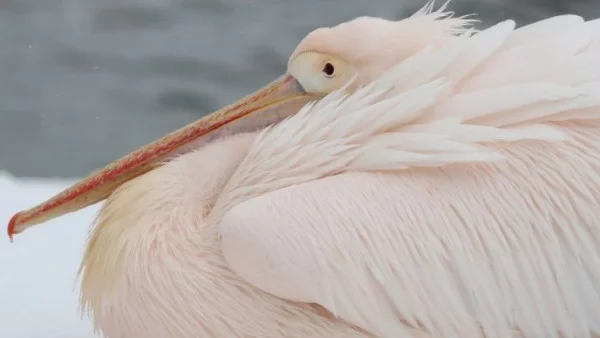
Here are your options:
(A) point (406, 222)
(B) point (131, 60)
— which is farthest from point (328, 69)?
(B) point (131, 60)

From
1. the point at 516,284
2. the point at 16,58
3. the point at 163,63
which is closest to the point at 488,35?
the point at 516,284

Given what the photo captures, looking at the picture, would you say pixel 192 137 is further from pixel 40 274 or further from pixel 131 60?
pixel 131 60

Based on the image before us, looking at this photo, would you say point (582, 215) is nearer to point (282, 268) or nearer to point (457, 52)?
point (457, 52)

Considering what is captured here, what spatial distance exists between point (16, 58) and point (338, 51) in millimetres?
3021

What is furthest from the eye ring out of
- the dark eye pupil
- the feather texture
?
the feather texture

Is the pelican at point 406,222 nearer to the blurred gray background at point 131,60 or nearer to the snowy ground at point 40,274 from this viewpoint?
the snowy ground at point 40,274

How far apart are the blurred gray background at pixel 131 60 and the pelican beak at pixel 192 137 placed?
2.27m

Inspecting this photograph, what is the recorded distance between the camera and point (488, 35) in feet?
6.37

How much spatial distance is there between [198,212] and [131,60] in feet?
9.27

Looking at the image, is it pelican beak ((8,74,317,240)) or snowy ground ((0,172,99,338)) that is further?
snowy ground ((0,172,99,338))

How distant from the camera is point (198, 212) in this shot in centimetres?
199

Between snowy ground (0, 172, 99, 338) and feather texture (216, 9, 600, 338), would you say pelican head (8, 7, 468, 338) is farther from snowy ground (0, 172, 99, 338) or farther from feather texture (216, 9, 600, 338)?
snowy ground (0, 172, 99, 338)

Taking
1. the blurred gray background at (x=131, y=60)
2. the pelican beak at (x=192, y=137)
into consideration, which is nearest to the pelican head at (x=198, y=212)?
the pelican beak at (x=192, y=137)

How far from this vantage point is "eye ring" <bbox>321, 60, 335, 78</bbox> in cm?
205
